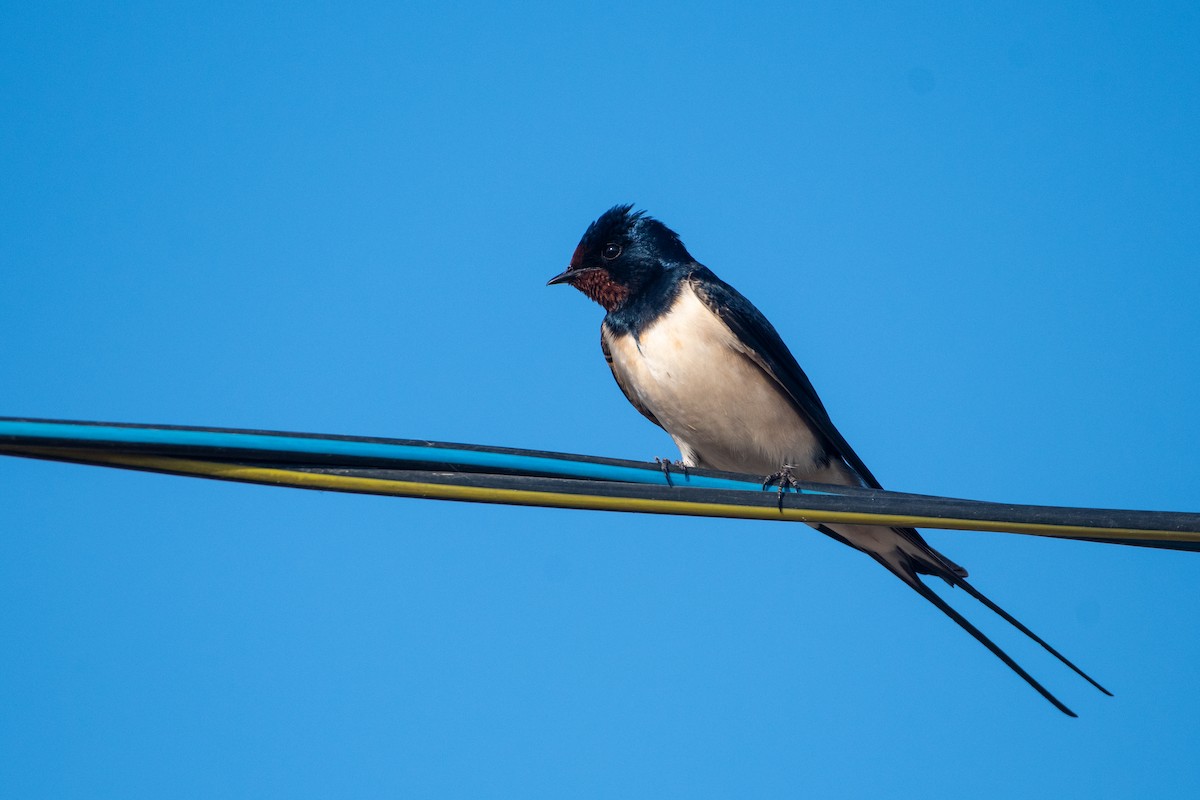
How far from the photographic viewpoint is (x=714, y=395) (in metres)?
5.21

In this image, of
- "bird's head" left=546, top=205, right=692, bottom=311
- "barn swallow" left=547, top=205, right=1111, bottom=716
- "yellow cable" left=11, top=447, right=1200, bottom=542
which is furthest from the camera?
"bird's head" left=546, top=205, right=692, bottom=311

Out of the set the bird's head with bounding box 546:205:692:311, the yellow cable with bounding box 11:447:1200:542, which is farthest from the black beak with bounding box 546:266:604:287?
the yellow cable with bounding box 11:447:1200:542

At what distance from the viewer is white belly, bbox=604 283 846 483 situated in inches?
206

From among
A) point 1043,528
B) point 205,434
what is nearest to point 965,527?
point 1043,528

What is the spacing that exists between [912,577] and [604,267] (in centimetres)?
195

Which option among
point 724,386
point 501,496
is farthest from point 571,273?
point 501,496

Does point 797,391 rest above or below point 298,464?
A: above

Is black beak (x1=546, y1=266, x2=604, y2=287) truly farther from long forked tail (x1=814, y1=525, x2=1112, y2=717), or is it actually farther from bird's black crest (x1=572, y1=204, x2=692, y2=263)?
long forked tail (x1=814, y1=525, x2=1112, y2=717)

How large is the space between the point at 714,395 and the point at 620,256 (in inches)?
37.6

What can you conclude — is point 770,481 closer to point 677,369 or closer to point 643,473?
point 643,473

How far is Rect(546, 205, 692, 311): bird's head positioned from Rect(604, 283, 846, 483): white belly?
0.29 m

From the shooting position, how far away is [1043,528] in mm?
2797

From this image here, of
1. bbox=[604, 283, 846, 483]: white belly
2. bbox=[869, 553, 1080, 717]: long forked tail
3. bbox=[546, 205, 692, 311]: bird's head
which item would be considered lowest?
bbox=[869, 553, 1080, 717]: long forked tail

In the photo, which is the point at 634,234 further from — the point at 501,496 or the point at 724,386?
the point at 501,496
